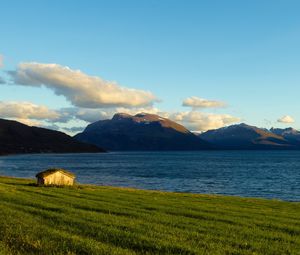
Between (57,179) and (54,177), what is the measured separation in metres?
0.75

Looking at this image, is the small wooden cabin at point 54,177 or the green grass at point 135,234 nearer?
the green grass at point 135,234

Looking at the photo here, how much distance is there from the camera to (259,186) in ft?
378

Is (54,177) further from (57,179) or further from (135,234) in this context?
(135,234)

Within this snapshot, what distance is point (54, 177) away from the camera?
71750 mm

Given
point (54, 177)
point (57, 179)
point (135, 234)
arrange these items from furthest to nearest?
1. point (57, 179)
2. point (54, 177)
3. point (135, 234)

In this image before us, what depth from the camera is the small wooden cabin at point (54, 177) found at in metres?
70.3

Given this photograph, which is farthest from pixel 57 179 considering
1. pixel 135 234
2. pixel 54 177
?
pixel 135 234

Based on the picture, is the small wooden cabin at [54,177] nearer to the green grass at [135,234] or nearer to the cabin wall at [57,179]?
the cabin wall at [57,179]

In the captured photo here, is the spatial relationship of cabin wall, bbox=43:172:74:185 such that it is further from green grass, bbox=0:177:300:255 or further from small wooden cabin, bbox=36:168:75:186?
→ green grass, bbox=0:177:300:255

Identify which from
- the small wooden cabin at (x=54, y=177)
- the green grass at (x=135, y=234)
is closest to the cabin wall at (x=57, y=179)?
the small wooden cabin at (x=54, y=177)

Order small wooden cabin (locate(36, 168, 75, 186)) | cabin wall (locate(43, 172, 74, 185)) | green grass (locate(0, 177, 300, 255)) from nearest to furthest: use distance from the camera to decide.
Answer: green grass (locate(0, 177, 300, 255)), small wooden cabin (locate(36, 168, 75, 186)), cabin wall (locate(43, 172, 74, 185))

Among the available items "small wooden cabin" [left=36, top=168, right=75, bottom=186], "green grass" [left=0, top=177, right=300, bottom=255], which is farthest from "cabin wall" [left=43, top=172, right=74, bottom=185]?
"green grass" [left=0, top=177, right=300, bottom=255]

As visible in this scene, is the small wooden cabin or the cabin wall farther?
the cabin wall

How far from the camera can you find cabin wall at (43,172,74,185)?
70.4 metres
